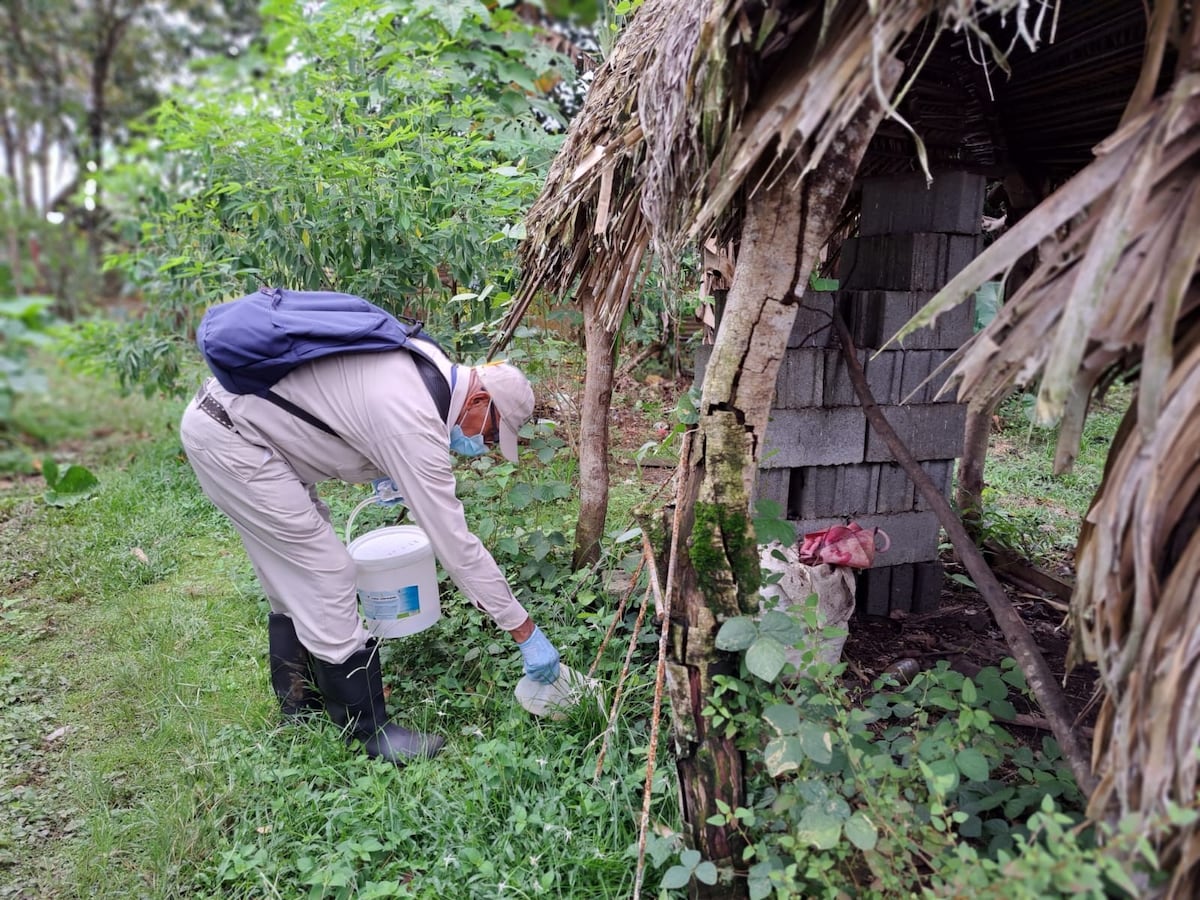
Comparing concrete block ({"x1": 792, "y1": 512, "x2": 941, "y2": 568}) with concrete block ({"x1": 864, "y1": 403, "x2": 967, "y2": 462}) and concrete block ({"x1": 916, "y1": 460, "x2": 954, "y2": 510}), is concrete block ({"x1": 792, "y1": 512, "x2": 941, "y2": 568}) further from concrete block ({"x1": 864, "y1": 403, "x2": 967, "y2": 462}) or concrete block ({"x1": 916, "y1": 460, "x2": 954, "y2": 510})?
concrete block ({"x1": 864, "y1": 403, "x2": 967, "y2": 462})

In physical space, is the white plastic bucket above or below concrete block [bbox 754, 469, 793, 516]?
below

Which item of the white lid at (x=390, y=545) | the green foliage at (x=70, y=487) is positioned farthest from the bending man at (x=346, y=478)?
the green foliage at (x=70, y=487)

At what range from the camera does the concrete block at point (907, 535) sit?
341cm

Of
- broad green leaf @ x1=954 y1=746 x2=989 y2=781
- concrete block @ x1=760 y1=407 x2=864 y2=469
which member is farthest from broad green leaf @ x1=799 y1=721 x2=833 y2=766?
concrete block @ x1=760 y1=407 x2=864 y2=469

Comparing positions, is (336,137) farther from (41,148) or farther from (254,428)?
(41,148)

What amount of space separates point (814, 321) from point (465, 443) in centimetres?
142

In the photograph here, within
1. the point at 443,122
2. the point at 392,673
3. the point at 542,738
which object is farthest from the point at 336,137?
the point at 542,738

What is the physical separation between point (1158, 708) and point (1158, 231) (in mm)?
871

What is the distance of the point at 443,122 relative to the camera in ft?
15.4

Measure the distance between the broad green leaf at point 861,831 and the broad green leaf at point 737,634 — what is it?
435 millimetres

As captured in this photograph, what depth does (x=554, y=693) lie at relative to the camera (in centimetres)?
286

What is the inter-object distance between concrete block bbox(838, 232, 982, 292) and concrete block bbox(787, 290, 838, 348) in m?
0.28

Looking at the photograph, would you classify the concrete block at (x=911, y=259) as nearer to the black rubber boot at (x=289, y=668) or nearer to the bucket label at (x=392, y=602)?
the bucket label at (x=392, y=602)

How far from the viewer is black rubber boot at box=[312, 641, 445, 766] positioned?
2818 millimetres
